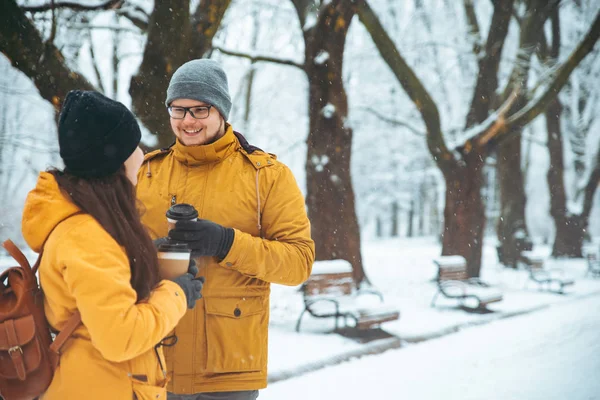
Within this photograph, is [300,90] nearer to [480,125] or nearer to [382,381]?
[480,125]

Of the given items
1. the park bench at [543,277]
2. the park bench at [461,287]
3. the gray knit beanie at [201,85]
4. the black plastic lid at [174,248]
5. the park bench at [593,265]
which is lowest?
the park bench at [593,265]

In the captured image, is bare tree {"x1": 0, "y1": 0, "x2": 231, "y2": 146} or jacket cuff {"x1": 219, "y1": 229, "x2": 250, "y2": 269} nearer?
jacket cuff {"x1": 219, "y1": 229, "x2": 250, "y2": 269}

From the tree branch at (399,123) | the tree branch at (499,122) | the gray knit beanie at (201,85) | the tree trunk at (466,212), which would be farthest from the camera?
the tree branch at (399,123)

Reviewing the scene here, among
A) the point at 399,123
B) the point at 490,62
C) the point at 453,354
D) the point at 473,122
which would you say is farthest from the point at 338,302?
the point at 490,62

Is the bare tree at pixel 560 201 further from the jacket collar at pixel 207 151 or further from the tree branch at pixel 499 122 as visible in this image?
the jacket collar at pixel 207 151

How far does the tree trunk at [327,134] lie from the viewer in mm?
8445

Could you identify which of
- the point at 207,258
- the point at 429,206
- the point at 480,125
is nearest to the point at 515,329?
the point at 480,125

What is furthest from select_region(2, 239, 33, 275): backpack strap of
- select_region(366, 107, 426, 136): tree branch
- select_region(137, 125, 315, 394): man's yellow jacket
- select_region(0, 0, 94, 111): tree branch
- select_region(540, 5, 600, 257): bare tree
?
select_region(540, 5, 600, 257): bare tree

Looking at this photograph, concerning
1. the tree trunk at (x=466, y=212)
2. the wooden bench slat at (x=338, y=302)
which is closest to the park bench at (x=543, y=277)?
the tree trunk at (x=466, y=212)

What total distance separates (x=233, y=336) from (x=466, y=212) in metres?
9.47

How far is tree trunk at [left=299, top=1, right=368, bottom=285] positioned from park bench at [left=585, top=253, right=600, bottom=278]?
9020 mm

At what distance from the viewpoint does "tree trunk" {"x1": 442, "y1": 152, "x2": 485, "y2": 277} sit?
416 inches

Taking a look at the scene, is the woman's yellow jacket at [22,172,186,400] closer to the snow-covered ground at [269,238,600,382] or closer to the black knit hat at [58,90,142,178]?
the black knit hat at [58,90,142,178]

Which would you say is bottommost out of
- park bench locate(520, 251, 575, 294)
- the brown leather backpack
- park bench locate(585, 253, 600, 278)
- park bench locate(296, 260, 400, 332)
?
park bench locate(585, 253, 600, 278)
